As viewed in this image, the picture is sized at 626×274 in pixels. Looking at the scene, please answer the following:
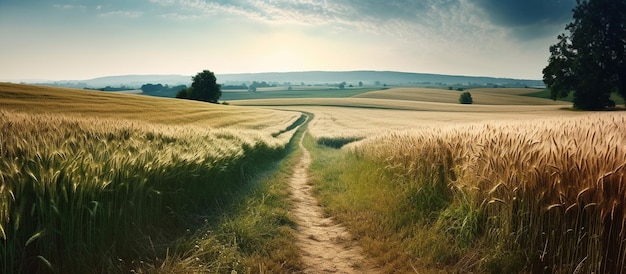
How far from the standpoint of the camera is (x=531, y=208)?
4.08 meters

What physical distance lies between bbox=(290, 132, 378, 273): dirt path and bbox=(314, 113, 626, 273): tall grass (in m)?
0.75

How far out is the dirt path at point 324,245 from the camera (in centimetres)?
495

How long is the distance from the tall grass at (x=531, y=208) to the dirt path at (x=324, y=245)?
2.46 feet

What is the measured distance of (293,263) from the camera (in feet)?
16.0

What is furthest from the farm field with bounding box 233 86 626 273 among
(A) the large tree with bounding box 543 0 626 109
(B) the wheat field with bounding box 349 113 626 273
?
(A) the large tree with bounding box 543 0 626 109

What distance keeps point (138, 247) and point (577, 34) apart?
6247 cm

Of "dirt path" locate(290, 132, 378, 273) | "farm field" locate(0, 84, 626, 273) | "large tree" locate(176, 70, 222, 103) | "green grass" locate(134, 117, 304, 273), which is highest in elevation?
"large tree" locate(176, 70, 222, 103)

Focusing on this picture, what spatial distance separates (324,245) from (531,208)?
307cm

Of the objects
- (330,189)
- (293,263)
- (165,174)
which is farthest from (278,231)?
(330,189)

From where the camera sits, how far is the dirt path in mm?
4949

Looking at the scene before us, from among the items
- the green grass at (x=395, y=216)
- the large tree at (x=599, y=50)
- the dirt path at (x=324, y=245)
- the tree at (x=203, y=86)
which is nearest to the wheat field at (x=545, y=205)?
the green grass at (x=395, y=216)

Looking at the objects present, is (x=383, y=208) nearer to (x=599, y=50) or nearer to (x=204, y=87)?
(x=599, y=50)

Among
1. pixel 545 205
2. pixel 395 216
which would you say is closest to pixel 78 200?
pixel 395 216

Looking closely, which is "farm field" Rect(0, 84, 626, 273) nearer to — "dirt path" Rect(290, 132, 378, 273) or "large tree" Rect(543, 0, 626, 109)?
"dirt path" Rect(290, 132, 378, 273)
